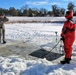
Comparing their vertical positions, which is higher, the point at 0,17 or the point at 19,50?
the point at 0,17

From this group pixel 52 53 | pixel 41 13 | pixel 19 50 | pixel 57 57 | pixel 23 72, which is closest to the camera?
pixel 23 72

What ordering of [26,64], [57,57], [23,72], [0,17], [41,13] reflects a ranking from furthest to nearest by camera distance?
[41,13]
[0,17]
[57,57]
[26,64]
[23,72]

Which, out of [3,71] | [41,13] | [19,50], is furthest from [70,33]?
[41,13]

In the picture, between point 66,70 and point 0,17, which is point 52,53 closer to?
point 66,70

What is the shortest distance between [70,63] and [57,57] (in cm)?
98

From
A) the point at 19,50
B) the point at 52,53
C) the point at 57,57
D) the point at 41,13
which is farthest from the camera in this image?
the point at 41,13

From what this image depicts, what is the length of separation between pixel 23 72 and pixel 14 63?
2.27 ft

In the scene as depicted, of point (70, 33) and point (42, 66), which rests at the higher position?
point (70, 33)

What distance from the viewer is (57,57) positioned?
726 centimetres

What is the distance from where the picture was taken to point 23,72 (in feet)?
18.3

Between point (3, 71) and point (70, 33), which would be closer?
point (3, 71)

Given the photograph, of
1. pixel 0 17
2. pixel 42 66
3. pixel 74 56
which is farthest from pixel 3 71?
pixel 0 17

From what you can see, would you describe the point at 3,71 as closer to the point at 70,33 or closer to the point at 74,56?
the point at 70,33

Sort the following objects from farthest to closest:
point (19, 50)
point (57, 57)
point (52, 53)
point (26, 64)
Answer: point (19, 50), point (52, 53), point (57, 57), point (26, 64)
